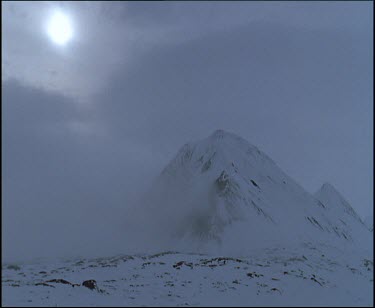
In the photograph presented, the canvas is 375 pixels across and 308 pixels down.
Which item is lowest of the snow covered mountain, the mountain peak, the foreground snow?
the foreground snow

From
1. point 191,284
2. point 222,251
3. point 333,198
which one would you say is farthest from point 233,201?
point 333,198

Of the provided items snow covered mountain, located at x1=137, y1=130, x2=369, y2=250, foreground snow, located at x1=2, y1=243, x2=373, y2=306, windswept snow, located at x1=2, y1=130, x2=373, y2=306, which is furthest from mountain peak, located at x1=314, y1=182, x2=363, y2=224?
foreground snow, located at x1=2, y1=243, x2=373, y2=306

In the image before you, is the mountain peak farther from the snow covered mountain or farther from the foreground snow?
the foreground snow

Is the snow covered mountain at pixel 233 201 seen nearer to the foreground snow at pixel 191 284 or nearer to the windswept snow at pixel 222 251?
the windswept snow at pixel 222 251

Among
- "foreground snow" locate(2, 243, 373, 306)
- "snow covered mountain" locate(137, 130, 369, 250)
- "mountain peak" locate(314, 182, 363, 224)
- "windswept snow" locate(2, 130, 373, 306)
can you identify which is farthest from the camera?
"mountain peak" locate(314, 182, 363, 224)

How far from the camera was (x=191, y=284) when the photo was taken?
26484 mm

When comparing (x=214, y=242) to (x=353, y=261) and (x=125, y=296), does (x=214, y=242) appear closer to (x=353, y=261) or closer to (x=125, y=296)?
(x=353, y=261)

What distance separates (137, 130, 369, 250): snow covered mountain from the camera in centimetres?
5978

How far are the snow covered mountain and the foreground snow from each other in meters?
20.3

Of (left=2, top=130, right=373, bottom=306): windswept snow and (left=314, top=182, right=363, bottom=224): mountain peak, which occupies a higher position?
(left=314, top=182, right=363, bottom=224): mountain peak

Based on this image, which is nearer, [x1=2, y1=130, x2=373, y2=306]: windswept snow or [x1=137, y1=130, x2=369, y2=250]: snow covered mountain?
[x1=2, y1=130, x2=373, y2=306]: windswept snow

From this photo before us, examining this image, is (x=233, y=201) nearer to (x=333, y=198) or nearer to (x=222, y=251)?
(x=222, y=251)

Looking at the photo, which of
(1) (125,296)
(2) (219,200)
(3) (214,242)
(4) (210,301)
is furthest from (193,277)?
(2) (219,200)

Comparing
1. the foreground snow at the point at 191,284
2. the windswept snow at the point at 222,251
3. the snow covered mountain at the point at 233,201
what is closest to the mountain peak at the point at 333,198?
the windswept snow at the point at 222,251
